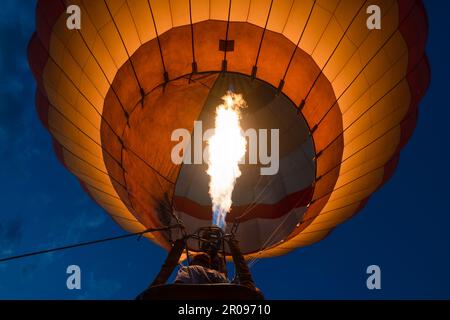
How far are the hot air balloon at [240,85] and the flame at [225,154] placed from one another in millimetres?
480

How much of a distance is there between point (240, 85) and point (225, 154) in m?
0.95

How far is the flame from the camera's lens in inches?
251

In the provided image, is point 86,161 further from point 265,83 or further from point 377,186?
point 377,186

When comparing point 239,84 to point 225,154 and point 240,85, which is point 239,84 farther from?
point 225,154

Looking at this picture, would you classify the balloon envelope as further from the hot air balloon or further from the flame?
the flame

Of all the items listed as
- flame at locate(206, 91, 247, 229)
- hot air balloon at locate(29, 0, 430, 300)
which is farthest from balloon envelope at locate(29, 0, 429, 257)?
flame at locate(206, 91, 247, 229)

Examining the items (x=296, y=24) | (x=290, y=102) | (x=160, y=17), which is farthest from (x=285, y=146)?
(x=160, y=17)

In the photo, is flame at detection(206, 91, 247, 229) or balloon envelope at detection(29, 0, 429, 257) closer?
balloon envelope at detection(29, 0, 429, 257)

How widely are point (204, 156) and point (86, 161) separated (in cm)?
212

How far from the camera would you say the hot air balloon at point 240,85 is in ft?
14.9

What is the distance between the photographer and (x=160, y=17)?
4.61m

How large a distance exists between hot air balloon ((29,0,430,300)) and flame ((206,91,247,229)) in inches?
18.9

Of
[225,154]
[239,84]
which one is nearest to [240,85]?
[239,84]

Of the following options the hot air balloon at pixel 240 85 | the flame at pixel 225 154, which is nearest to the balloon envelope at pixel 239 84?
the hot air balloon at pixel 240 85
